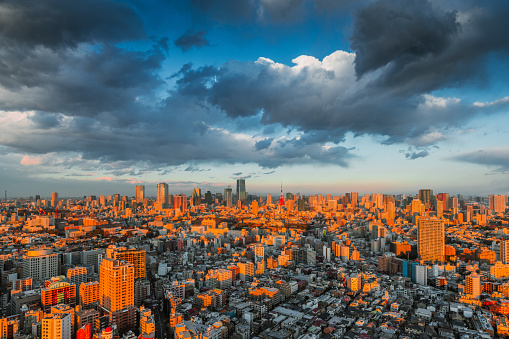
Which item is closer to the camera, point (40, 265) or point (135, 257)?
point (135, 257)

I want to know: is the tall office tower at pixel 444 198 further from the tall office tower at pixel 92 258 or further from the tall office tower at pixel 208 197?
the tall office tower at pixel 92 258

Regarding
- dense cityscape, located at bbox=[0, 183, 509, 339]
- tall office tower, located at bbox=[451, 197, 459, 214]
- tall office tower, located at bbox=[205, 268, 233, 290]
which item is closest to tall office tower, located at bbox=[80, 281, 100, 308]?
dense cityscape, located at bbox=[0, 183, 509, 339]

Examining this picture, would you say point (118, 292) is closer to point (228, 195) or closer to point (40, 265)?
point (40, 265)

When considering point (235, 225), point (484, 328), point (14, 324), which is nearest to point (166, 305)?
point (14, 324)

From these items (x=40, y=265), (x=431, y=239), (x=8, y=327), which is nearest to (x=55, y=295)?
(x=8, y=327)

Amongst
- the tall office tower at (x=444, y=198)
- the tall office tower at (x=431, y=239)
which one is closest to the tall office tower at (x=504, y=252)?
the tall office tower at (x=431, y=239)

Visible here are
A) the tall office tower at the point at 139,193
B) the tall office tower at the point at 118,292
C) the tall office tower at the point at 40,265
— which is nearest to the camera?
the tall office tower at the point at 118,292
